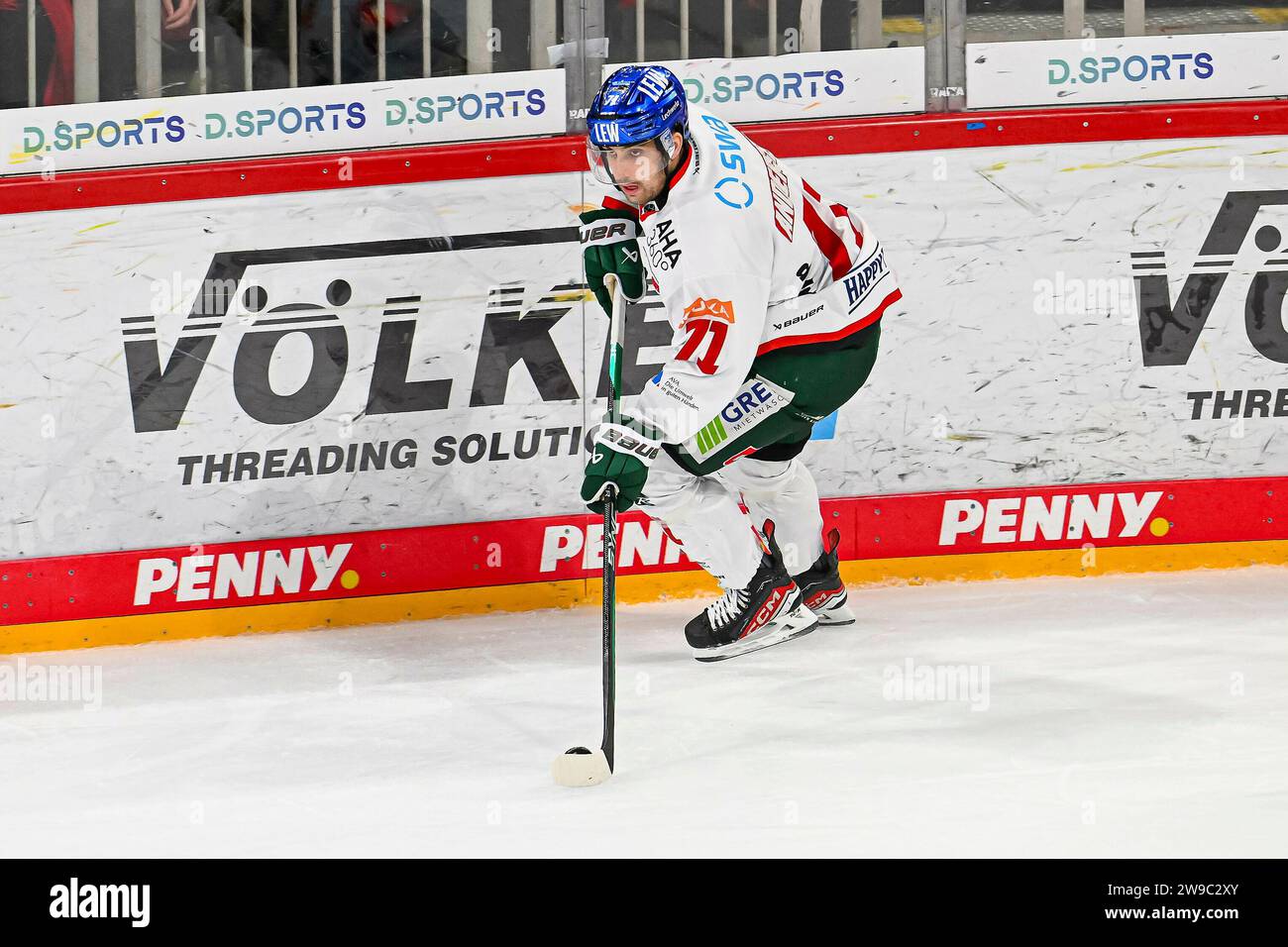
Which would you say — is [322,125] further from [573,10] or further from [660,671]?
[660,671]

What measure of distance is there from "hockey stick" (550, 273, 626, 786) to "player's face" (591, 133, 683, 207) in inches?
12.0

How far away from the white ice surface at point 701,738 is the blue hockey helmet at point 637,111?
1296 mm

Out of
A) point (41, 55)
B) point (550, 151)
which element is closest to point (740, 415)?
point (550, 151)

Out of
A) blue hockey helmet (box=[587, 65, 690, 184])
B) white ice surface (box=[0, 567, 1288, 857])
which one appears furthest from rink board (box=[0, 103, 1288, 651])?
blue hockey helmet (box=[587, 65, 690, 184])

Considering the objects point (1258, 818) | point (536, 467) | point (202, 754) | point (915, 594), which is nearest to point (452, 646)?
point (536, 467)

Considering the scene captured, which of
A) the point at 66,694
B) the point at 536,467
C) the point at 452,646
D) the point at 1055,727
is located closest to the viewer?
the point at 1055,727

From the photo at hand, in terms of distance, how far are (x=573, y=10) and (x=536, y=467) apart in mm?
1347

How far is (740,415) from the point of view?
3.54 m

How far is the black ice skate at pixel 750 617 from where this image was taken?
371 cm

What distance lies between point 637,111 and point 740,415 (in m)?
0.81

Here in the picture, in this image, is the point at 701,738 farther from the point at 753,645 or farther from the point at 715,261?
the point at 715,261

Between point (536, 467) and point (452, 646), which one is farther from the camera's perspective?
point (536, 467)

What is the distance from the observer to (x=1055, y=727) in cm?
306
